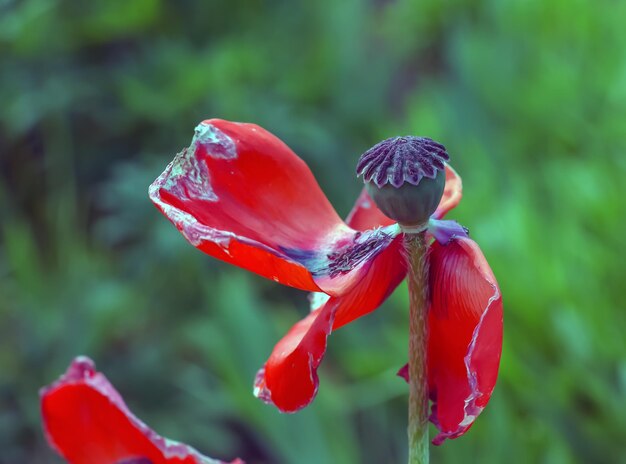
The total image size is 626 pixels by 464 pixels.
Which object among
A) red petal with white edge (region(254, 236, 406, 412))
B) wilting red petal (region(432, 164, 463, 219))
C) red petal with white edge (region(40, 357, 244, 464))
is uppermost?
wilting red petal (region(432, 164, 463, 219))

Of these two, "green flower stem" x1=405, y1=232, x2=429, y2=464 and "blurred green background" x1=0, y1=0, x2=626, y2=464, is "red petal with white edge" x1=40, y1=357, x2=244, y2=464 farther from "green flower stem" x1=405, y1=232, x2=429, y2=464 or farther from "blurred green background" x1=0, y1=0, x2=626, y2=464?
"blurred green background" x1=0, y1=0, x2=626, y2=464

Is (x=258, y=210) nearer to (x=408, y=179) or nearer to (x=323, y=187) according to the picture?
(x=408, y=179)

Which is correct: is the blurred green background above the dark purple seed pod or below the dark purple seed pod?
below

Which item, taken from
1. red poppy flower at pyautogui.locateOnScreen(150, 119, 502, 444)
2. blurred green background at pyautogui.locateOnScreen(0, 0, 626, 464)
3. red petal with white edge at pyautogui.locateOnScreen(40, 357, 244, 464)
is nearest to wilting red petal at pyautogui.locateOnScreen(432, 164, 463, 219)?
red poppy flower at pyautogui.locateOnScreen(150, 119, 502, 444)

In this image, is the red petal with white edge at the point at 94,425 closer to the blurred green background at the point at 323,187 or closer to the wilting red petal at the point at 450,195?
the wilting red petal at the point at 450,195

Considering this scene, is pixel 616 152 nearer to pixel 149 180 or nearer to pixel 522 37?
pixel 522 37

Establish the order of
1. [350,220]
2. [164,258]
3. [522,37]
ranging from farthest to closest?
[522,37]
[164,258]
[350,220]

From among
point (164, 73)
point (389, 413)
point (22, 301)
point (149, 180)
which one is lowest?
point (389, 413)

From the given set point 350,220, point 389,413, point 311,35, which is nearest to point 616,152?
point 389,413
